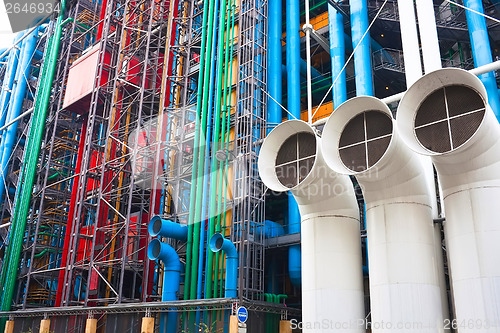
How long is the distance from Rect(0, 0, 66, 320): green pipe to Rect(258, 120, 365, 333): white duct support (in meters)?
22.4

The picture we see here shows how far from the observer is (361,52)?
76.6 ft

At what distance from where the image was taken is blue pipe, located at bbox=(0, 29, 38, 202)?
3950cm

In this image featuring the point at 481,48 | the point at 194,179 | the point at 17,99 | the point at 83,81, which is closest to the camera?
the point at 481,48

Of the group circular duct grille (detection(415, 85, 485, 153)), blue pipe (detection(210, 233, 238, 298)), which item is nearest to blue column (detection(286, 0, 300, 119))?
blue pipe (detection(210, 233, 238, 298))

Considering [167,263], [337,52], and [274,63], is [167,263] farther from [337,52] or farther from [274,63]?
[337,52]

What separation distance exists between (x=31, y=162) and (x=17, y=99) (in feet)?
36.7

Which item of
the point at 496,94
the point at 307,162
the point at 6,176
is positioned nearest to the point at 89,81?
the point at 6,176

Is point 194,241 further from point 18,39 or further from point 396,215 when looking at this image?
point 18,39

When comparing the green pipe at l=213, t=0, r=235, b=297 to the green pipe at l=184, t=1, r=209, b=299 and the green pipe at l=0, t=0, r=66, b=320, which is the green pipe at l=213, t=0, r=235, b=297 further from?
the green pipe at l=0, t=0, r=66, b=320

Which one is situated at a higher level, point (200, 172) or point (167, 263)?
point (200, 172)

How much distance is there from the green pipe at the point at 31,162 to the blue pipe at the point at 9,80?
29.4ft

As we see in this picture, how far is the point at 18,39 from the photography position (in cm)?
4456

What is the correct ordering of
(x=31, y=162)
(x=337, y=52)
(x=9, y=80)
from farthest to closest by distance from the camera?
(x=9, y=80), (x=31, y=162), (x=337, y=52)

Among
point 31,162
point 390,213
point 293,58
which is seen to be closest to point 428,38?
point 390,213
